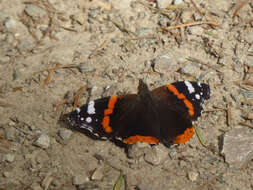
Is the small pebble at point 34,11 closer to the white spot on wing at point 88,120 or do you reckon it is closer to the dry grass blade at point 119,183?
the white spot on wing at point 88,120

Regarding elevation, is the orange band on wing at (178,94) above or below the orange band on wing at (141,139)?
above

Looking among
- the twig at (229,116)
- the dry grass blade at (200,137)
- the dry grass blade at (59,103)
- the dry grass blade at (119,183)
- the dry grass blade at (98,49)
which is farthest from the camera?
the dry grass blade at (98,49)

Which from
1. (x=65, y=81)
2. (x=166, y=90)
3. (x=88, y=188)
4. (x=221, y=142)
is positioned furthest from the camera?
(x=65, y=81)

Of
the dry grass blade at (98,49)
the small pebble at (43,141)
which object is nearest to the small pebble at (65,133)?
the small pebble at (43,141)

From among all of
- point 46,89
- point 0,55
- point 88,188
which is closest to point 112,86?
point 46,89

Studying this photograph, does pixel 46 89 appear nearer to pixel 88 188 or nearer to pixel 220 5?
pixel 88 188

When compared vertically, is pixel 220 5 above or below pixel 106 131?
above
